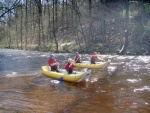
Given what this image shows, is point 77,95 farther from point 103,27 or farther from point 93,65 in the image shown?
point 103,27

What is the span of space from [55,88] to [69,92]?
99 cm

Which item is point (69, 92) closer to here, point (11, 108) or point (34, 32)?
point (11, 108)

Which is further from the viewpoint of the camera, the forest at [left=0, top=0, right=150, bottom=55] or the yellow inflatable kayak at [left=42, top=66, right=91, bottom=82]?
the forest at [left=0, top=0, right=150, bottom=55]

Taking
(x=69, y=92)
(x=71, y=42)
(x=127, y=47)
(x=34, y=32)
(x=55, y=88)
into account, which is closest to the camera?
(x=69, y=92)

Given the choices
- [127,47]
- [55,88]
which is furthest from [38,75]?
[127,47]

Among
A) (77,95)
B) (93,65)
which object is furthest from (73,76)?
(93,65)

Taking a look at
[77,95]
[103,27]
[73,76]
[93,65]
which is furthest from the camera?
[103,27]

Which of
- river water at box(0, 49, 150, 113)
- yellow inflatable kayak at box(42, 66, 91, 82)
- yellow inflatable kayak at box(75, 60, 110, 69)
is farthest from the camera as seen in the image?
yellow inflatable kayak at box(75, 60, 110, 69)

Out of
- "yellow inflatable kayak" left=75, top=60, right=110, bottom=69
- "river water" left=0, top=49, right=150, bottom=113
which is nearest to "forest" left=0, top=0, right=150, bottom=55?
"yellow inflatable kayak" left=75, top=60, right=110, bottom=69

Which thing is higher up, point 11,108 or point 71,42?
point 71,42

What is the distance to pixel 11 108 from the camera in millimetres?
7535

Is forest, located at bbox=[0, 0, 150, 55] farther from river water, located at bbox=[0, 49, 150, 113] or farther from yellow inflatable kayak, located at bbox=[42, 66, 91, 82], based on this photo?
river water, located at bbox=[0, 49, 150, 113]

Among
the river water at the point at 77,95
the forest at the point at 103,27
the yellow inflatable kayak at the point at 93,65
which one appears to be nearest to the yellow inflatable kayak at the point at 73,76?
the river water at the point at 77,95

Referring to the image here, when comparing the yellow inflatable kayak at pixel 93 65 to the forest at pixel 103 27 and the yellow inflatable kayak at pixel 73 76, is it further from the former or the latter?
the forest at pixel 103 27
